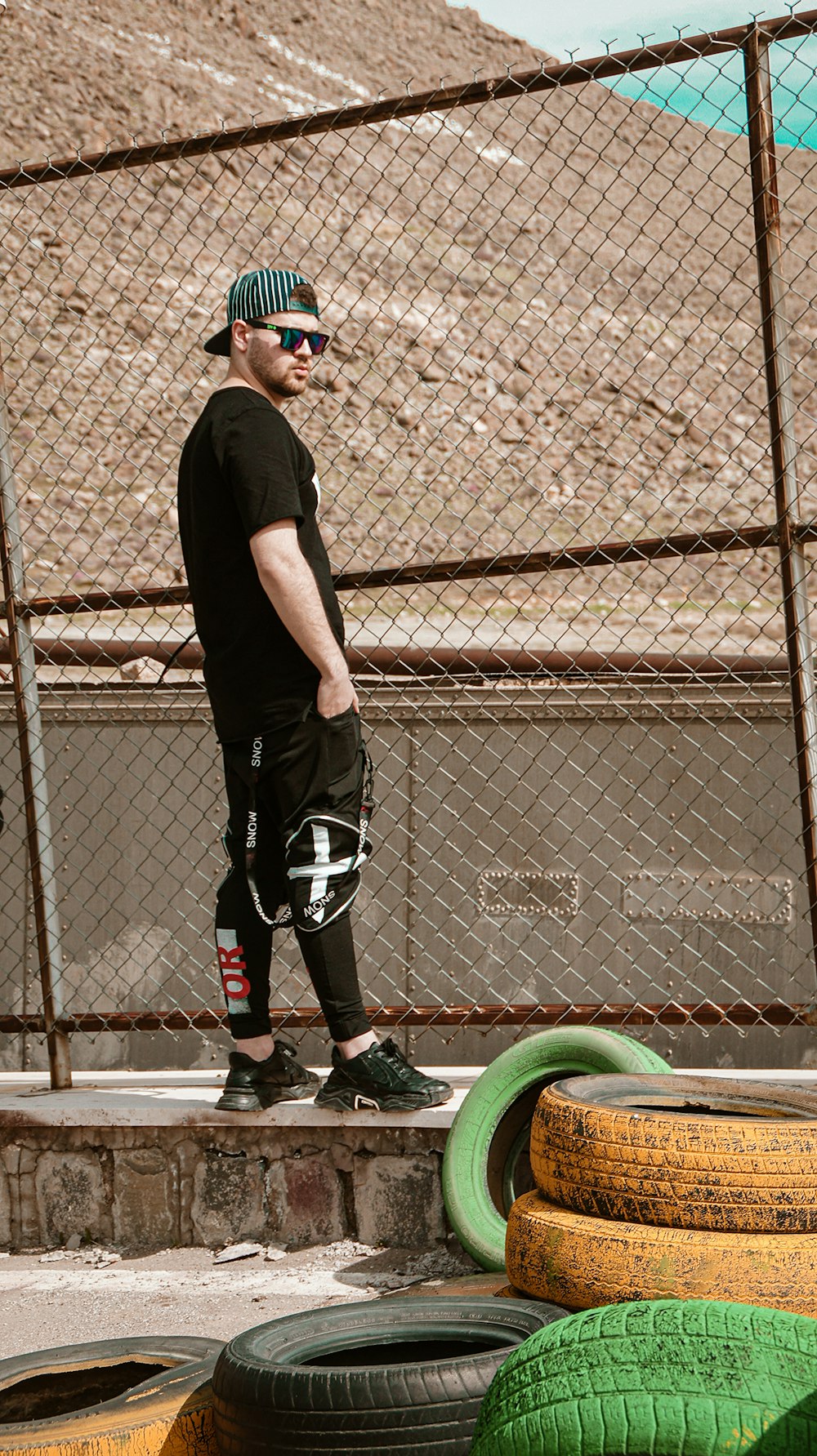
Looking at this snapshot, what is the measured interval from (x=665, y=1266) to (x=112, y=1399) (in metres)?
1.05

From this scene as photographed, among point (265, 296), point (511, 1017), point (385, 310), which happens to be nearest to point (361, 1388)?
point (511, 1017)

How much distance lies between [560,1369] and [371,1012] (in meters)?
2.29

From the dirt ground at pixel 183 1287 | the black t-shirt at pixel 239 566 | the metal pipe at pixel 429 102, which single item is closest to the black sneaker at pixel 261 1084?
the dirt ground at pixel 183 1287

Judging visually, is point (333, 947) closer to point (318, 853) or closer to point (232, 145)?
point (318, 853)

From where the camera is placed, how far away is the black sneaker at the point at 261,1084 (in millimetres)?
3773

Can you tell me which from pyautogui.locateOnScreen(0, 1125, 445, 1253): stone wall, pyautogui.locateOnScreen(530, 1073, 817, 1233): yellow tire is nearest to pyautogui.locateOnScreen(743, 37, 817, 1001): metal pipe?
pyautogui.locateOnScreen(530, 1073, 817, 1233): yellow tire

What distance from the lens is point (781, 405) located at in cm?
374

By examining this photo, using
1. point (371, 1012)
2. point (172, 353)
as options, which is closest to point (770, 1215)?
point (371, 1012)

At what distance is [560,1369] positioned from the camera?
5.96ft

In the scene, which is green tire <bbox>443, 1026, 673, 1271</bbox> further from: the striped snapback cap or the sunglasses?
the striped snapback cap

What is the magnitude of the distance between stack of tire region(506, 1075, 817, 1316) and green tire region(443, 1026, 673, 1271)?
62cm

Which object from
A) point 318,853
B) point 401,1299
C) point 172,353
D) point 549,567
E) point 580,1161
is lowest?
point 401,1299

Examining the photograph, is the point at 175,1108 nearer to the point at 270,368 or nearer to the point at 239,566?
the point at 239,566

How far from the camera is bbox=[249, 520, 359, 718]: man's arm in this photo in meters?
3.40
